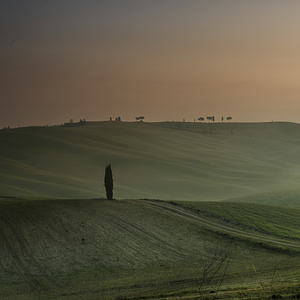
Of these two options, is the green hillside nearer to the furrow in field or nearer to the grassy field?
the grassy field

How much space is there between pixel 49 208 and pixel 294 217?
26.8 m

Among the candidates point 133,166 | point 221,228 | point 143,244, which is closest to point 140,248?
point 143,244

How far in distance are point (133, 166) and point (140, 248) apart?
299 ft

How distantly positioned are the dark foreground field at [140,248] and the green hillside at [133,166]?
138ft

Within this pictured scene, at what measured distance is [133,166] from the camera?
13088 cm

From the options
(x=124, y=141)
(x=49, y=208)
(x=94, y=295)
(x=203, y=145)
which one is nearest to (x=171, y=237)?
(x=49, y=208)

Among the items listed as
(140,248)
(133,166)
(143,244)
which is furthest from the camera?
(133,166)

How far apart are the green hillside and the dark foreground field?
4203 cm

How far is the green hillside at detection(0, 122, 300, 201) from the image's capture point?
10494 centimetres

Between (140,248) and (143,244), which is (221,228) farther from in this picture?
(140,248)

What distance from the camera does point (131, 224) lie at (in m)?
46.4

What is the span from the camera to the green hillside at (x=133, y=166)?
105m

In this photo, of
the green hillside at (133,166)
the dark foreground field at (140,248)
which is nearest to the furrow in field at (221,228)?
the dark foreground field at (140,248)

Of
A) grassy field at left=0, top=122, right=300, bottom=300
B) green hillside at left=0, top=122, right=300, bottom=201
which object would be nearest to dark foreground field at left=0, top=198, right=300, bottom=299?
grassy field at left=0, top=122, right=300, bottom=300
